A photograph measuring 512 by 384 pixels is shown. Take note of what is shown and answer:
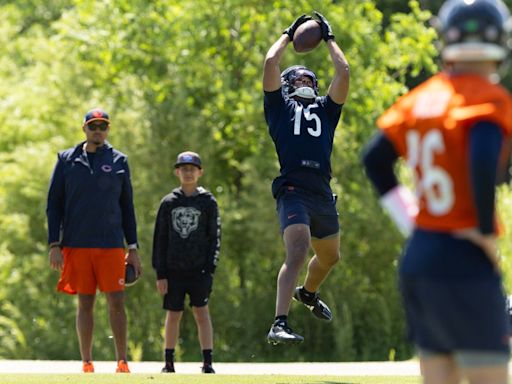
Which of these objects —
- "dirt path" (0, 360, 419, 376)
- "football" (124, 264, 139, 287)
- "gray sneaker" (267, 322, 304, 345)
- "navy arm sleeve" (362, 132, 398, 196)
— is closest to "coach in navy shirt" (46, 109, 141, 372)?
"football" (124, 264, 139, 287)

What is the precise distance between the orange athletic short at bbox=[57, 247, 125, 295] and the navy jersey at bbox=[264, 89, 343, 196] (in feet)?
7.44

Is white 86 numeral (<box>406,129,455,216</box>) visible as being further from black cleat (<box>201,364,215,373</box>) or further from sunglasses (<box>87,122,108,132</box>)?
black cleat (<box>201,364,215,373</box>)

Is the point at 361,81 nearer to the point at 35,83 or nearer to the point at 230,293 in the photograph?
the point at 230,293

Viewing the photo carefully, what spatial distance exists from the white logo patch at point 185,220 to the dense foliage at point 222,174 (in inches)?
287

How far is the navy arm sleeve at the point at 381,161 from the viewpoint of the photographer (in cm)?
504

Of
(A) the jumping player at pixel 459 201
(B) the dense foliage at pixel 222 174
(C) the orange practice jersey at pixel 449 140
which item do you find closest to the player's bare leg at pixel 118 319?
(A) the jumping player at pixel 459 201

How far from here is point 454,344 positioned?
4672mm

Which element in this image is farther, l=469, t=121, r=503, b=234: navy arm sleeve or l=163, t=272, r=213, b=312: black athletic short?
l=163, t=272, r=213, b=312: black athletic short

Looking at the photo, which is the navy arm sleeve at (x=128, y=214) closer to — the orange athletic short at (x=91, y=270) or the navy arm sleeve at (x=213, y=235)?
the orange athletic short at (x=91, y=270)

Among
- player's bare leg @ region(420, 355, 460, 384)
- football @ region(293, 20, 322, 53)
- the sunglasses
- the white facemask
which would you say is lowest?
player's bare leg @ region(420, 355, 460, 384)

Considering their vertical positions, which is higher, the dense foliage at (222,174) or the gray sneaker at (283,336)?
the dense foliage at (222,174)

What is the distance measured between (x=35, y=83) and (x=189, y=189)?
1172 cm

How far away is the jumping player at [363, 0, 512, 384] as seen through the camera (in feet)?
15.1

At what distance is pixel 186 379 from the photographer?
9.80m
